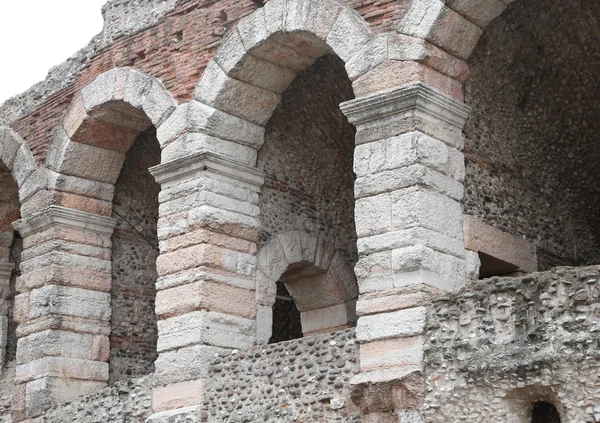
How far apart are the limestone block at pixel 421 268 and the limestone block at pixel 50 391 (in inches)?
172

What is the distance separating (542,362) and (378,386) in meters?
1.31

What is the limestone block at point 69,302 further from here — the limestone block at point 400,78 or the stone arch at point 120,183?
the limestone block at point 400,78

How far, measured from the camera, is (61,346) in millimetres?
12070

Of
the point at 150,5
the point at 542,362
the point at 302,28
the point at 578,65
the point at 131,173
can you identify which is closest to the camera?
the point at 542,362

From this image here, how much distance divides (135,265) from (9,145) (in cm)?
214

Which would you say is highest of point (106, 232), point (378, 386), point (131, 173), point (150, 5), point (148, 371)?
point (150, 5)

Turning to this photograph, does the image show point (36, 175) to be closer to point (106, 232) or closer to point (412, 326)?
point (106, 232)

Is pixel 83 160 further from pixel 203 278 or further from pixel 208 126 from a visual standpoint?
pixel 203 278

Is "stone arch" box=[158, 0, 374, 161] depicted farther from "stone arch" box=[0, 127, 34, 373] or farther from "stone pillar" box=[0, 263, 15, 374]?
"stone pillar" box=[0, 263, 15, 374]

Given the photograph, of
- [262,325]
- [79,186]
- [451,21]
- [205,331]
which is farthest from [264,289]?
[451,21]

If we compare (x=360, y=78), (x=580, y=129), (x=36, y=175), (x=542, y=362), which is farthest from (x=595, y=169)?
(x=36, y=175)

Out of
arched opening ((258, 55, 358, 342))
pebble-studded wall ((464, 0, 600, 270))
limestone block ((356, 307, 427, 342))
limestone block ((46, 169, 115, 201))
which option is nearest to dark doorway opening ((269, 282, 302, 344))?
arched opening ((258, 55, 358, 342))

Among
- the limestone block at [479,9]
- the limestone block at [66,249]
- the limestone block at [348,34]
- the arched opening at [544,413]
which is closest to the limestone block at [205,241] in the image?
the limestone block at [66,249]

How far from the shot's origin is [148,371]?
1285cm
